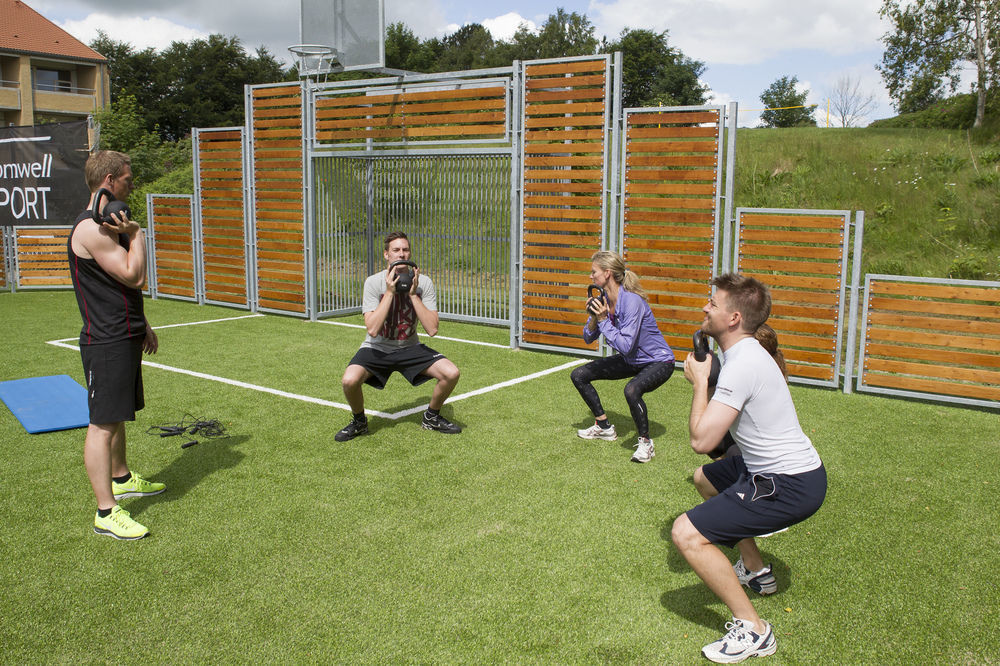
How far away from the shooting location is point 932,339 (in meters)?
7.62

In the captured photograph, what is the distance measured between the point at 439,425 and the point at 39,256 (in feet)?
41.5

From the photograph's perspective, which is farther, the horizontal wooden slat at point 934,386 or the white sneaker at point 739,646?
the horizontal wooden slat at point 934,386

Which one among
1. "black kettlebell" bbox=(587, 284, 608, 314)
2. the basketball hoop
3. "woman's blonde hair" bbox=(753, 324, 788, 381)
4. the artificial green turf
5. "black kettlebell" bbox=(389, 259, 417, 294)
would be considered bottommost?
the artificial green turf

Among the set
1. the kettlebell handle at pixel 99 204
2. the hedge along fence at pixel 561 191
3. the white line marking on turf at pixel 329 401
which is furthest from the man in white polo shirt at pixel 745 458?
the hedge along fence at pixel 561 191

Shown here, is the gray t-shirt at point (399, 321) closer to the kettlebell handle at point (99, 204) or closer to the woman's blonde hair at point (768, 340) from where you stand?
the kettlebell handle at point (99, 204)

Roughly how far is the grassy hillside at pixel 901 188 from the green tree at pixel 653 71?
1355 inches

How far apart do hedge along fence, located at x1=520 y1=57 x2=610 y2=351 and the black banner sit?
31.0 ft

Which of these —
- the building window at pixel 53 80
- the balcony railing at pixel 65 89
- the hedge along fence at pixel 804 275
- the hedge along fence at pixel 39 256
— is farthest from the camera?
the building window at pixel 53 80

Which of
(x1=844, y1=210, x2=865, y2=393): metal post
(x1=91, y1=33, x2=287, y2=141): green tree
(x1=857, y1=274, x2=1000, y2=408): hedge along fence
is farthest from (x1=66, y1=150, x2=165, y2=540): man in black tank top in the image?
(x1=91, y1=33, x2=287, y2=141): green tree

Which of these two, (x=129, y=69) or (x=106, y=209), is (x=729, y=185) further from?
(x=129, y=69)

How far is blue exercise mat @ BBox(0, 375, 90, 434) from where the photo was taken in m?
6.30

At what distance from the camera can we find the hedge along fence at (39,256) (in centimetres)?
1503

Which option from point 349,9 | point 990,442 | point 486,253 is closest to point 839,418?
point 990,442

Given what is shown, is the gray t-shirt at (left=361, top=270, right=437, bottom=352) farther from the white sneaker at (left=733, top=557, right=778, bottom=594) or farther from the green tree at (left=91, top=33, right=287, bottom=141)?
the green tree at (left=91, top=33, right=287, bottom=141)
